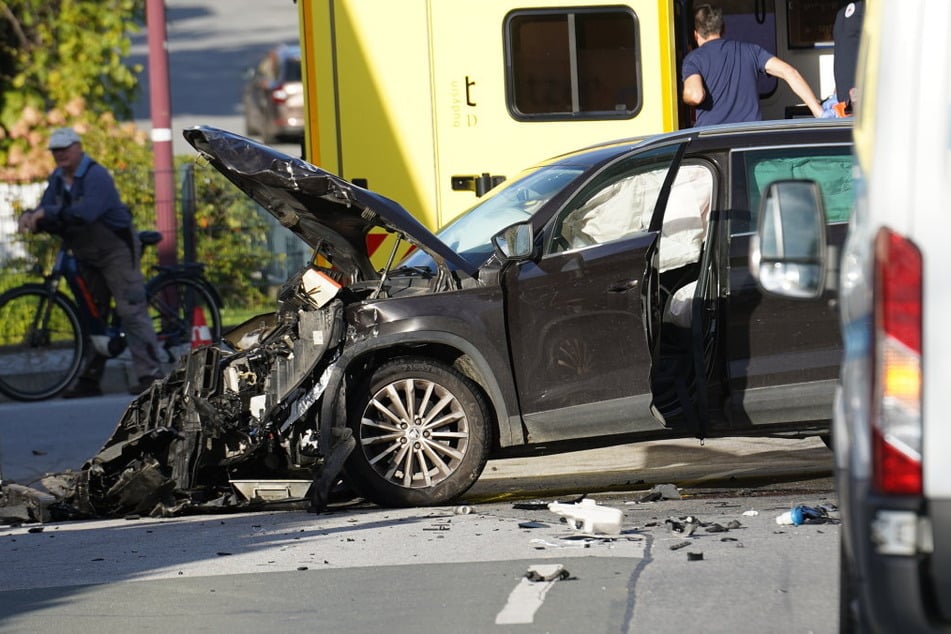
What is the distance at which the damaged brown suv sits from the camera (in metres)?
7.70

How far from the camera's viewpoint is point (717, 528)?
6.91 meters

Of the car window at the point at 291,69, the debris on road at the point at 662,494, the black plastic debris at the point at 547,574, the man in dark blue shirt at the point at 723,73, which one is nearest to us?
the black plastic debris at the point at 547,574

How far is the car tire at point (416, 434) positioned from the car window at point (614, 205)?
84 cm

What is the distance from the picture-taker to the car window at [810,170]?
7.86 meters

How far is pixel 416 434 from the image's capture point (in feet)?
25.5

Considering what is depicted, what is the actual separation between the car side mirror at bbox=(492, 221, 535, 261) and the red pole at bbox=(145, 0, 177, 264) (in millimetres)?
6396

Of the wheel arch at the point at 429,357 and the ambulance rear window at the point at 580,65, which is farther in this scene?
the ambulance rear window at the point at 580,65

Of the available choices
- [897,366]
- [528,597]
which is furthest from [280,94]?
[897,366]

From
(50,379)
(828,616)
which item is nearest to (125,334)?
(50,379)

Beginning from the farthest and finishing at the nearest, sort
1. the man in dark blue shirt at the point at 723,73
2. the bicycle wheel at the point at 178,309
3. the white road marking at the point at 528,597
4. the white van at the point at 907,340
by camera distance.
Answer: the bicycle wheel at the point at 178,309 < the man in dark blue shirt at the point at 723,73 < the white road marking at the point at 528,597 < the white van at the point at 907,340

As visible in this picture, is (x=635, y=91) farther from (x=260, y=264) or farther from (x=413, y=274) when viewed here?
(x=260, y=264)

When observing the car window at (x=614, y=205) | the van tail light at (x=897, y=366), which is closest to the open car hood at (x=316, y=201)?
the car window at (x=614, y=205)

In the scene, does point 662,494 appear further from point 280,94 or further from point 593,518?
point 280,94

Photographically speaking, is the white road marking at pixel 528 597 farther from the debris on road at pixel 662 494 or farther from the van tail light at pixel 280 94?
the van tail light at pixel 280 94
